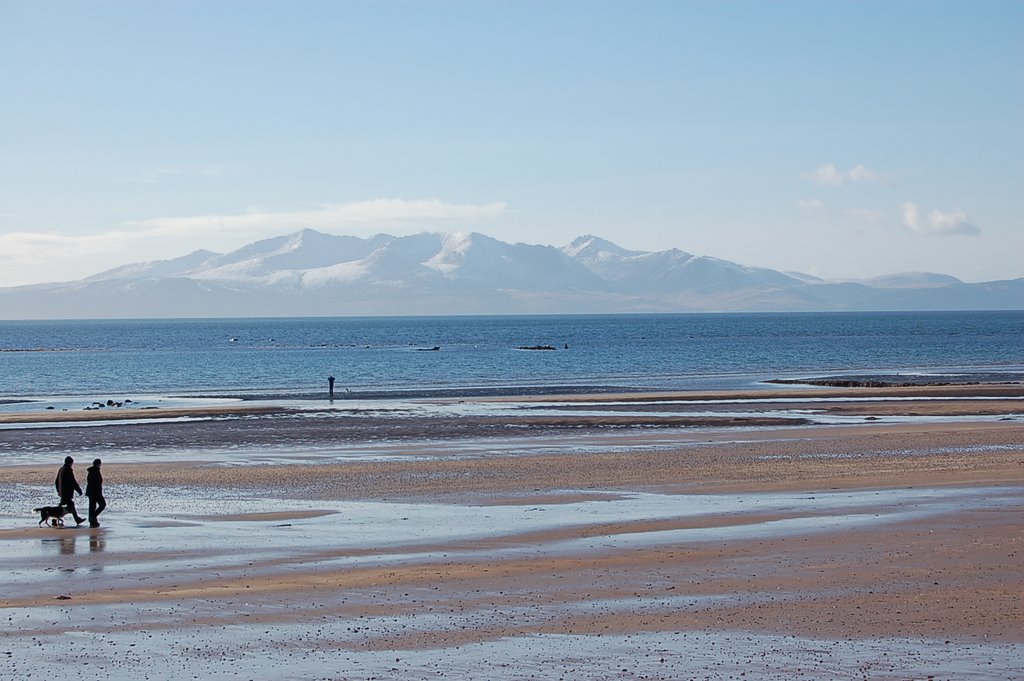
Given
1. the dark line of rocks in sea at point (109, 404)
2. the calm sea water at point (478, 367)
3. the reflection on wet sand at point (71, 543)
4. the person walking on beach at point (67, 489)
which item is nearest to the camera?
the reflection on wet sand at point (71, 543)

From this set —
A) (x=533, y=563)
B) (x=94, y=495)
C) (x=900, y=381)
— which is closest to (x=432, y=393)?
(x=900, y=381)

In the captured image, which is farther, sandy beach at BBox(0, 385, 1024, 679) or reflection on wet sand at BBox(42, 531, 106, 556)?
reflection on wet sand at BBox(42, 531, 106, 556)

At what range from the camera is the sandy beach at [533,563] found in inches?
525

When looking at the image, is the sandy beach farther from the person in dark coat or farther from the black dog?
the black dog

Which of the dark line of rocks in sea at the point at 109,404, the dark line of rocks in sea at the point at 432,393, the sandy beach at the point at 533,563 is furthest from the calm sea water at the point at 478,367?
the sandy beach at the point at 533,563

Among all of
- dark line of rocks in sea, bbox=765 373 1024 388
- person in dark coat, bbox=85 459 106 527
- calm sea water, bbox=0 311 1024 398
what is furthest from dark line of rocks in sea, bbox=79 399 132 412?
person in dark coat, bbox=85 459 106 527

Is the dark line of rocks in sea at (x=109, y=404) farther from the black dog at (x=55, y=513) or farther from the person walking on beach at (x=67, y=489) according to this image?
the black dog at (x=55, y=513)

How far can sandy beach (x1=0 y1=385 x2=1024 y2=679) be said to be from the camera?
13.3 m

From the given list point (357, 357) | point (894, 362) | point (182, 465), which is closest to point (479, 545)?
point (182, 465)

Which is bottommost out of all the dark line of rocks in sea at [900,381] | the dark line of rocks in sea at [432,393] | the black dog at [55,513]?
the dark line of rocks in sea at [900,381]

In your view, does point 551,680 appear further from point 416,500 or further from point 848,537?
point 416,500

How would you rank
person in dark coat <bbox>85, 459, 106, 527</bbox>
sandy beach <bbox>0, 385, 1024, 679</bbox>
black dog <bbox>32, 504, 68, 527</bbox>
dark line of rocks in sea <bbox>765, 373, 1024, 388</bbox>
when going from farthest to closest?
1. dark line of rocks in sea <bbox>765, 373, 1024, 388</bbox>
2. person in dark coat <bbox>85, 459, 106, 527</bbox>
3. black dog <bbox>32, 504, 68, 527</bbox>
4. sandy beach <bbox>0, 385, 1024, 679</bbox>

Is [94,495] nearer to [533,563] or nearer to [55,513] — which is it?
[55,513]

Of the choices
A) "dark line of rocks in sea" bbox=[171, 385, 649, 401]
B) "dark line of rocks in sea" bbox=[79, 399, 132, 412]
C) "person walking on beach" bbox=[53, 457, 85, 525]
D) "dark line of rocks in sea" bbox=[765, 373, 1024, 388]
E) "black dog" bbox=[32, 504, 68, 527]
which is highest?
"person walking on beach" bbox=[53, 457, 85, 525]
